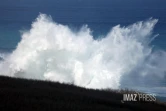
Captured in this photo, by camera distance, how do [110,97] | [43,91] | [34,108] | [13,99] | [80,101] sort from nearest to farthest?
[34,108] → [13,99] → [80,101] → [43,91] → [110,97]

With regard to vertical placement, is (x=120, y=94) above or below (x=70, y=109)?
above

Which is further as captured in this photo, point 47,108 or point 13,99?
point 13,99

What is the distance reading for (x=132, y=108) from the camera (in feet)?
53.9

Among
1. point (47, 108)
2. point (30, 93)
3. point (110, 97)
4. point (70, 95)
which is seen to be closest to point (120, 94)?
point (110, 97)

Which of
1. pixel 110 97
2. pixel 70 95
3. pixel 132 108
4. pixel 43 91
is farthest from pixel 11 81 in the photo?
pixel 132 108

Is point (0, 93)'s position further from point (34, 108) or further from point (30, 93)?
point (34, 108)

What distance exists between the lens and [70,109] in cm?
1360

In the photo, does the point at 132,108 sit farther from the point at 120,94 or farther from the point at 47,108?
the point at 47,108

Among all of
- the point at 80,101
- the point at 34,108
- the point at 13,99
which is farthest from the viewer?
the point at 80,101

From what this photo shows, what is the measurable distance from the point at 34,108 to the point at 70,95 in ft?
11.4

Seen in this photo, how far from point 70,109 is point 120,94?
6.44 metres

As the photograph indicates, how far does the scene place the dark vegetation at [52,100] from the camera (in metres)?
13.7

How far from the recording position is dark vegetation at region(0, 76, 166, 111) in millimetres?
13656

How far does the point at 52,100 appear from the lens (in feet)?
49.5
